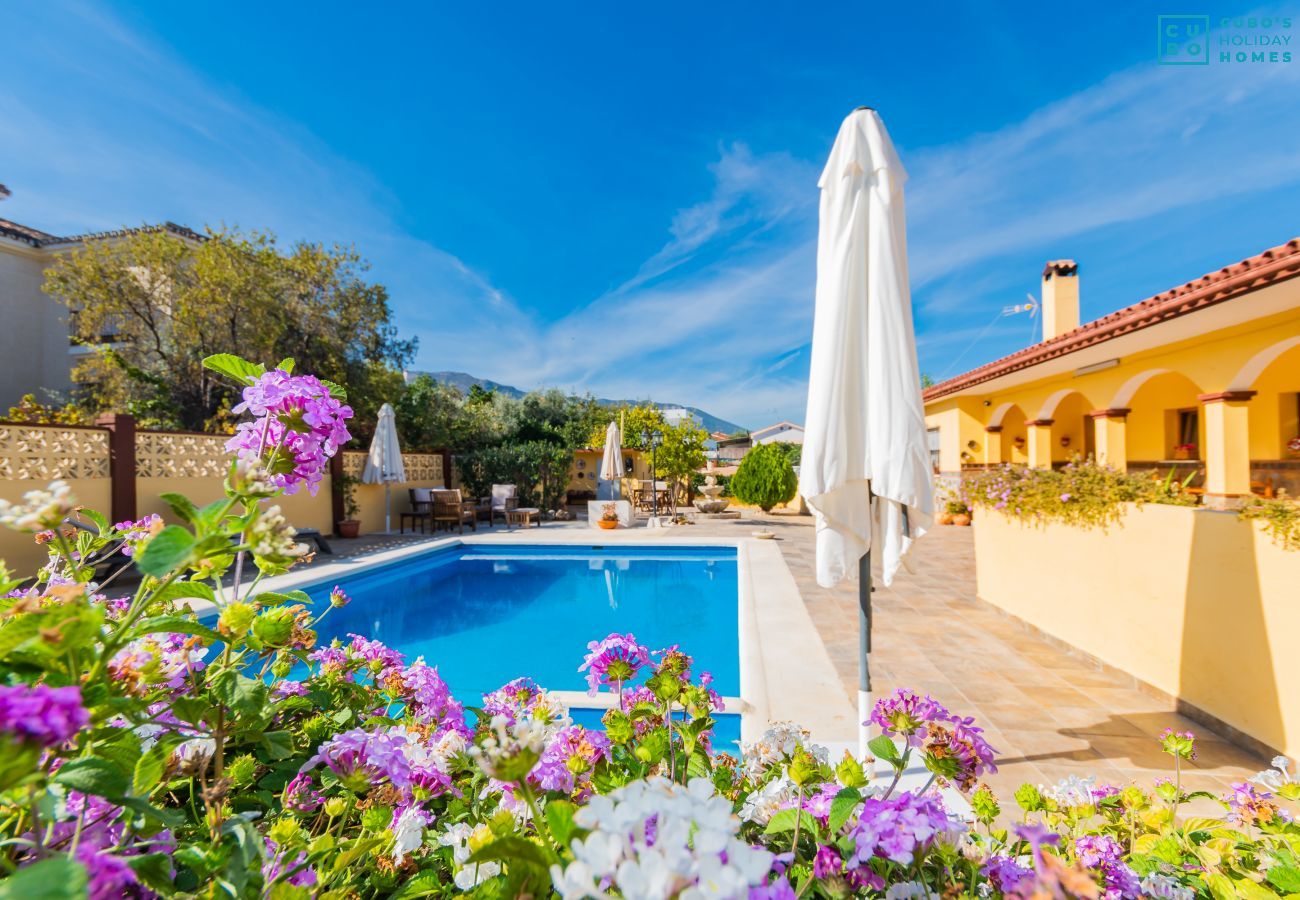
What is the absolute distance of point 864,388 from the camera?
2973 millimetres

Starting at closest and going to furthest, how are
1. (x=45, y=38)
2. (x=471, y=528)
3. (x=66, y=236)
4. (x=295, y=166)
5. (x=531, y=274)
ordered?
(x=45, y=38) → (x=471, y=528) → (x=295, y=166) → (x=66, y=236) → (x=531, y=274)

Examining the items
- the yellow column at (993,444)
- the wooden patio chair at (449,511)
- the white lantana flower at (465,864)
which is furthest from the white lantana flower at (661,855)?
the yellow column at (993,444)

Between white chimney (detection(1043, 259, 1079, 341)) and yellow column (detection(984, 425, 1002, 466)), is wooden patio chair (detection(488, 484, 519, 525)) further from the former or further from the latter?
white chimney (detection(1043, 259, 1079, 341))

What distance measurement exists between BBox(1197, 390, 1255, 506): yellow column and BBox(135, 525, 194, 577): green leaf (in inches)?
331

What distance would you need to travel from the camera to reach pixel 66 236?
55.0 ft

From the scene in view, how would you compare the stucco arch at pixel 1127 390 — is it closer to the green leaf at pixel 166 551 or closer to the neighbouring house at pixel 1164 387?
the neighbouring house at pixel 1164 387

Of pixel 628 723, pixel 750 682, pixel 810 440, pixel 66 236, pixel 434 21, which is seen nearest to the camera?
pixel 628 723

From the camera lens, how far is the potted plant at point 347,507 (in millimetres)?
12102

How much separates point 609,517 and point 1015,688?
415 inches

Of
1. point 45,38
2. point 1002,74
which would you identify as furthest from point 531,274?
point 1002,74

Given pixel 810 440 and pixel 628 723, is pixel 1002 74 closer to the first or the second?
pixel 810 440

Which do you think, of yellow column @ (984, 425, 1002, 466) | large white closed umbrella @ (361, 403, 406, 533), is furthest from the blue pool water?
yellow column @ (984, 425, 1002, 466)

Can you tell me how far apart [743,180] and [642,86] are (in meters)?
4.66

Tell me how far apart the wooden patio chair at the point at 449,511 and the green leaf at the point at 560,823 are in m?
13.2
